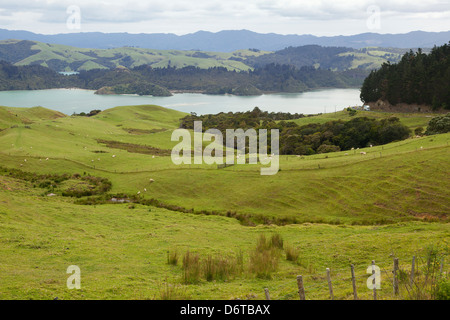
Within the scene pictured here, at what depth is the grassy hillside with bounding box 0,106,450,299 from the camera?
15781 millimetres

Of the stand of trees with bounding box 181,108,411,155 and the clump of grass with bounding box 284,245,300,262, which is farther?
the stand of trees with bounding box 181,108,411,155

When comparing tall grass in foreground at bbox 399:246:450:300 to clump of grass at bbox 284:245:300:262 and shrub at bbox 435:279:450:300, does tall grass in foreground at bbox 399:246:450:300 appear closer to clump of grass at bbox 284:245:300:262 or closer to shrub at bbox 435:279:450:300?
shrub at bbox 435:279:450:300

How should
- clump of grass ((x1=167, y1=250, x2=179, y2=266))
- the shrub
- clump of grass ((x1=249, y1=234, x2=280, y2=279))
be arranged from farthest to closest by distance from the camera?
1. clump of grass ((x1=167, y1=250, x2=179, y2=266))
2. clump of grass ((x1=249, y1=234, x2=280, y2=279))
3. the shrub

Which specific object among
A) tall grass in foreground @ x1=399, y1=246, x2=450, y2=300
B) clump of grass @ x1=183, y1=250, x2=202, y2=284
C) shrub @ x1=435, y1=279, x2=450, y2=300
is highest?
shrub @ x1=435, y1=279, x2=450, y2=300

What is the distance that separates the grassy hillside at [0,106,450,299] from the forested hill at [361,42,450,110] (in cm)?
4124

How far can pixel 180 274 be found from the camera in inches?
683

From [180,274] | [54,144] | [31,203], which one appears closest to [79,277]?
[180,274]

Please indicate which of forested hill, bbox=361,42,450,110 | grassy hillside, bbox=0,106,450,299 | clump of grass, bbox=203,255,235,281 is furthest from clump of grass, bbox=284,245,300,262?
forested hill, bbox=361,42,450,110

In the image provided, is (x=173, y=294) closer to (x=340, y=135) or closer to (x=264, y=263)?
(x=264, y=263)

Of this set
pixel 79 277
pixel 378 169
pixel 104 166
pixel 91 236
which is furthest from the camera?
pixel 104 166
